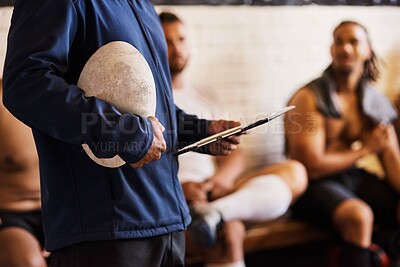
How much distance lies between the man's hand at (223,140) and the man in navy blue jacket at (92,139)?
5.1 inches

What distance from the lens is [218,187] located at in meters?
3.02

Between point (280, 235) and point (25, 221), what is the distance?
129cm

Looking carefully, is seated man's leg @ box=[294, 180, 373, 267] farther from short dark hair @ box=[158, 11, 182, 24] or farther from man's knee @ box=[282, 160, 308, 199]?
short dark hair @ box=[158, 11, 182, 24]

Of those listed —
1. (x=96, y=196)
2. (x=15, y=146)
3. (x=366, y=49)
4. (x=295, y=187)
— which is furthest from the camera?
(x=366, y=49)

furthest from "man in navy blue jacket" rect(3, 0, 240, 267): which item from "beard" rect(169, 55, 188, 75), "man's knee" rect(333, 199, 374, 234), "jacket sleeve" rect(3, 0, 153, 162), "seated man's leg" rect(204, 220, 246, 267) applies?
"man's knee" rect(333, 199, 374, 234)

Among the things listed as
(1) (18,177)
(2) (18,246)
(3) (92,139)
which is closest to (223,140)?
(3) (92,139)

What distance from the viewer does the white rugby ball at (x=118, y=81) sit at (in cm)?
139

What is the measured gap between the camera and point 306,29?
389cm

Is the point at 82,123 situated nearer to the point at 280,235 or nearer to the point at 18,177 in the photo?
the point at 18,177

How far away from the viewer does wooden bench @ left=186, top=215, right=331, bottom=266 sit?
123 inches

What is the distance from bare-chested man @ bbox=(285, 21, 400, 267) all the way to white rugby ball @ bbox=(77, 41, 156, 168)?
192 centimetres

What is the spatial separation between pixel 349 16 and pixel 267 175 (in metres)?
1.43

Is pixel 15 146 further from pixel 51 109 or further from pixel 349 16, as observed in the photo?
pixel 349 16

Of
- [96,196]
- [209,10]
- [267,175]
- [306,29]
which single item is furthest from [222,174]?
[96,196]
